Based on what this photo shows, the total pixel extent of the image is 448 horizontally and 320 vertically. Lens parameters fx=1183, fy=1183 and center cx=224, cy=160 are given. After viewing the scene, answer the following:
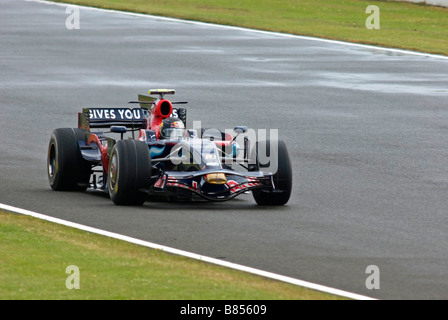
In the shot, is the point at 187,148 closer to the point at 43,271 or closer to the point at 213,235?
the point at 213,235

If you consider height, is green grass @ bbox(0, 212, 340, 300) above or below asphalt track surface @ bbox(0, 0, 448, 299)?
below

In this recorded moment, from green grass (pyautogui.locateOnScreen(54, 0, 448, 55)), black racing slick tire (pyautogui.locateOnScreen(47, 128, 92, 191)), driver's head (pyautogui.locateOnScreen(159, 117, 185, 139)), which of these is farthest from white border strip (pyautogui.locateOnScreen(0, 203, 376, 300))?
green grass (pyautogui.locateOnScreen(54, 0, 448, 55))

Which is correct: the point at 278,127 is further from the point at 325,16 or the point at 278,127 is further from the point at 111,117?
the point at 325,16

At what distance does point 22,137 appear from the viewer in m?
19.7

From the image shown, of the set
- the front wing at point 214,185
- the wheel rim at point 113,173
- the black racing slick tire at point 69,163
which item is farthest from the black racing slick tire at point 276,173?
the black racing slick tire at point 69,163

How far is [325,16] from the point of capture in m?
41.4

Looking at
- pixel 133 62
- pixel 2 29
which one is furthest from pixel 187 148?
pixel 2 29

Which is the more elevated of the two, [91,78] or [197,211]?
[91,78]

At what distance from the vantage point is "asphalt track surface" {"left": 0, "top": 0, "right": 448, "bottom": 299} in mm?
11227

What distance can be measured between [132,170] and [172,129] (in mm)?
1345

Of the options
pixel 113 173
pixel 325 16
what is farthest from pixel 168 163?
pixel 325 16

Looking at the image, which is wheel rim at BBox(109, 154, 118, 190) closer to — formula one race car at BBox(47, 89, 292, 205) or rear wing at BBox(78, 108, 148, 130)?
formula one race car at BBox(47, 89, 292, 205)

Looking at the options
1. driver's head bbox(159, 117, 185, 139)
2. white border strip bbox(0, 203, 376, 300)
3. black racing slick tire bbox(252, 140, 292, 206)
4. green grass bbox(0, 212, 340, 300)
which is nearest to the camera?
green grass bbox(0, 212, 340, 300)

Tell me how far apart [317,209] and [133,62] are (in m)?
18.2
